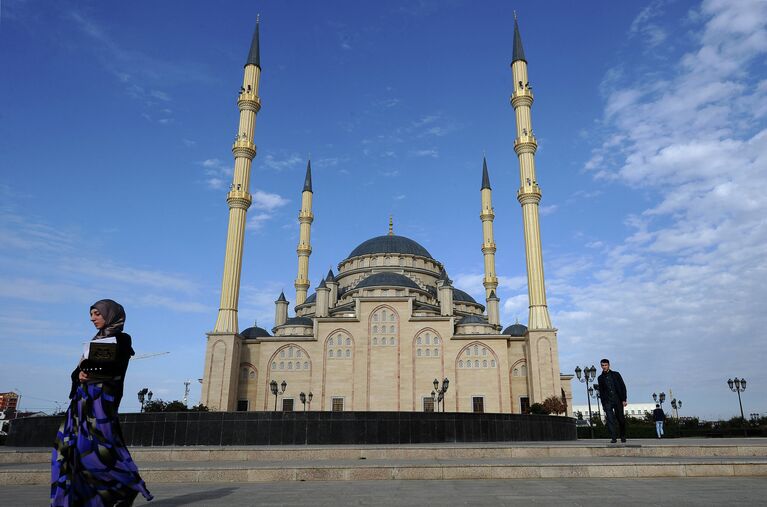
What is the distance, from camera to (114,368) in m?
4.13

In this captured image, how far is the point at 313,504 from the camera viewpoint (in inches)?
210

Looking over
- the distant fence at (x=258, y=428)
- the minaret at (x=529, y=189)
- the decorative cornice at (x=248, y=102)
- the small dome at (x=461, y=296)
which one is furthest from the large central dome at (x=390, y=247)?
the distant fence at (x=258, y=428)

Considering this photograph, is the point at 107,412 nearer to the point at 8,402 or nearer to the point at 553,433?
the point at 553,433

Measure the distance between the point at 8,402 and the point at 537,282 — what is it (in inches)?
2802

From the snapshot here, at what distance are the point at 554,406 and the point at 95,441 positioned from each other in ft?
98.4

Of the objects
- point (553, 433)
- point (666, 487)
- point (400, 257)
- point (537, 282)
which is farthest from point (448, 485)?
point (400, 257)

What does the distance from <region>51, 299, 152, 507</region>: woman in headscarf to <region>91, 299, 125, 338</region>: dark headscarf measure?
0.17ft

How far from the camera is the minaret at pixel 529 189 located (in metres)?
33.5

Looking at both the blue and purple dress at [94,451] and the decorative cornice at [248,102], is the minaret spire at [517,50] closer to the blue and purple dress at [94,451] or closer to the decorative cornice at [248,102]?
the decorative cornice at [248,102]

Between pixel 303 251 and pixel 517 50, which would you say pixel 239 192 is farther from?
pixel 517 50

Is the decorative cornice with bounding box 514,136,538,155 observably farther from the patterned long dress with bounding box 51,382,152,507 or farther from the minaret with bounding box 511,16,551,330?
the patterned long dress with bounding box 51,382,152,507

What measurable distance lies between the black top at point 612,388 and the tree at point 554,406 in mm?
21601

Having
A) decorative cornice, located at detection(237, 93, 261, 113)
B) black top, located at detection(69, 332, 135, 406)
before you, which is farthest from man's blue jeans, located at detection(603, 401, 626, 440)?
decorative cornice, located at detection(237, 93, 261, 113)

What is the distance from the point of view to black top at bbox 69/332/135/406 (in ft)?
13.3
